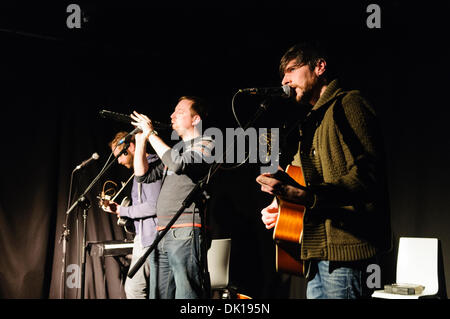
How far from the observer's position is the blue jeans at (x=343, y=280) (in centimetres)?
149

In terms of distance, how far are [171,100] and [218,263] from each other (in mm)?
2074

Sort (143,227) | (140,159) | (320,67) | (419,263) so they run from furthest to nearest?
1. (419,263)
2. (143,227)
3. (140,159)
4. (320,67)

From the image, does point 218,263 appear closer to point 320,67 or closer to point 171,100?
point 171,100

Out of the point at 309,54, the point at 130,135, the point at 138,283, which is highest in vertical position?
the point at 309,54

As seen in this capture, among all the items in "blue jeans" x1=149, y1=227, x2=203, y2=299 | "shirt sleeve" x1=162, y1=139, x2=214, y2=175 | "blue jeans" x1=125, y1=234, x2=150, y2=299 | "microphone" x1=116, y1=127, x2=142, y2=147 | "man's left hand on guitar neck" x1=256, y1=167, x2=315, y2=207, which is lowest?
"blue jeans" x1=125, y1=234, x2=150, y2=299

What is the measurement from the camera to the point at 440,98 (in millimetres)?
3564

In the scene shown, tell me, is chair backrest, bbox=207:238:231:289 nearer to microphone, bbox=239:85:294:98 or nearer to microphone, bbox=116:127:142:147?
microphone, bbox=116:127:142:147

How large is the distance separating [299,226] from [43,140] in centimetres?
347

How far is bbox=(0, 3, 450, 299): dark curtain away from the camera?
373cm

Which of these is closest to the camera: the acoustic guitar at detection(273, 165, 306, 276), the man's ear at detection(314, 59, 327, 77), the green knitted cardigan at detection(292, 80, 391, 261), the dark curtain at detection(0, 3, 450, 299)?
the green knitted cardigan at detection(292, 80, 391, 261)

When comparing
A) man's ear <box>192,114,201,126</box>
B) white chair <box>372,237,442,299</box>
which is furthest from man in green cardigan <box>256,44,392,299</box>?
white chair <box>372,237,442,299</box>

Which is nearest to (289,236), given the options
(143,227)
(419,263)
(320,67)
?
(320,67)

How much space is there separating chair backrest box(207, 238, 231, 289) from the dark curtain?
0.88 m

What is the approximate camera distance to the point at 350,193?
1466mm
